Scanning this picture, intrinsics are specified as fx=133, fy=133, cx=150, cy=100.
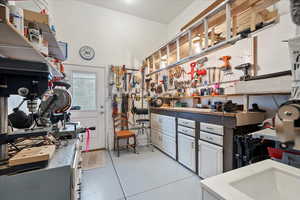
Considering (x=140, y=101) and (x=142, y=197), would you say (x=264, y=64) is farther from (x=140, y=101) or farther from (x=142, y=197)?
(x=140, y=101)

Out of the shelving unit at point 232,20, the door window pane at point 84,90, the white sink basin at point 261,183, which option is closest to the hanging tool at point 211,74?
Result: the shelving unit at point 232,20

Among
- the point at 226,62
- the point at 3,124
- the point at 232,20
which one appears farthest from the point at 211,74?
the point at 3,124

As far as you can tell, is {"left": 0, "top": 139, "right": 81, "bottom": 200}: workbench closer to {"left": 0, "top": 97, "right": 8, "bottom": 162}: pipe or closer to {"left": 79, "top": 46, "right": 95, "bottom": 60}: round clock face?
{"left": 0, "top": 97, "right": 8, "bottom": 162}: pipe

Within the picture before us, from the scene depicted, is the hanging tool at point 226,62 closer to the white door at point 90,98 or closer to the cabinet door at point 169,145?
the cabinet door at point 169,145

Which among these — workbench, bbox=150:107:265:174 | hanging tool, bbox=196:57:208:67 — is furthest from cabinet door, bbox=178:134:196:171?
hanging tool, bbox=196:57:208:67

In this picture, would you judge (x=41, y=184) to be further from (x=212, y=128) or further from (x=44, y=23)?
(x=212, y=128)

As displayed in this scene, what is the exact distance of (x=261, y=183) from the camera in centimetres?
77

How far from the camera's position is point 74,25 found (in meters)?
3.28

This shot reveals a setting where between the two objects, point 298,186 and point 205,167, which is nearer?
point 298,186

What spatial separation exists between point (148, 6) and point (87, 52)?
202 cm

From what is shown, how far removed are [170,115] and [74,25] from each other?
3.20m

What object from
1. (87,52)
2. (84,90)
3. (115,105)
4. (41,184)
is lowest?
(41,184)

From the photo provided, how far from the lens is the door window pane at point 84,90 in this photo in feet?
11.0

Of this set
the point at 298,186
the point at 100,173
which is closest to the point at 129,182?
the point at 100,173
